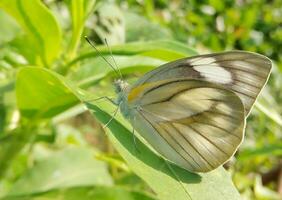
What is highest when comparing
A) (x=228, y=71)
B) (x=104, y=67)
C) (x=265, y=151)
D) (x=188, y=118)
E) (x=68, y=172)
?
(x=104, y=67)

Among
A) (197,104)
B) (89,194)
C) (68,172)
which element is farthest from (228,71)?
(68,172)

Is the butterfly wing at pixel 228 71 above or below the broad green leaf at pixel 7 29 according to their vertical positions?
below

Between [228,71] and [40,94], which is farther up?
[40,94]

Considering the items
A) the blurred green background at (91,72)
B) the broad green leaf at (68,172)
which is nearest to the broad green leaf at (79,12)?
the blurred green background at (91,72)

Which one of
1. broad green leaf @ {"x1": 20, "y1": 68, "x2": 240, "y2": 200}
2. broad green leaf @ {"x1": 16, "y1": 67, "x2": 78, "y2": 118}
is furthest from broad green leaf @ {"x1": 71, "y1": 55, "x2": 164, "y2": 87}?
broad green leaf @ {"x1": 20, "y1": 68, "x2": 240, "y2": 200}

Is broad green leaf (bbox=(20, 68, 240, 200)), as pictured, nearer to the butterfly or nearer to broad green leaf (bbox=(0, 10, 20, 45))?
the butterfly

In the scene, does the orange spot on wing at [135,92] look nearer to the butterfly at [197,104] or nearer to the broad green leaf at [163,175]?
the butterfly at [197,104]

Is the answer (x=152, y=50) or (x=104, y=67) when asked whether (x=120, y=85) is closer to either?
(x=104, y=67)
